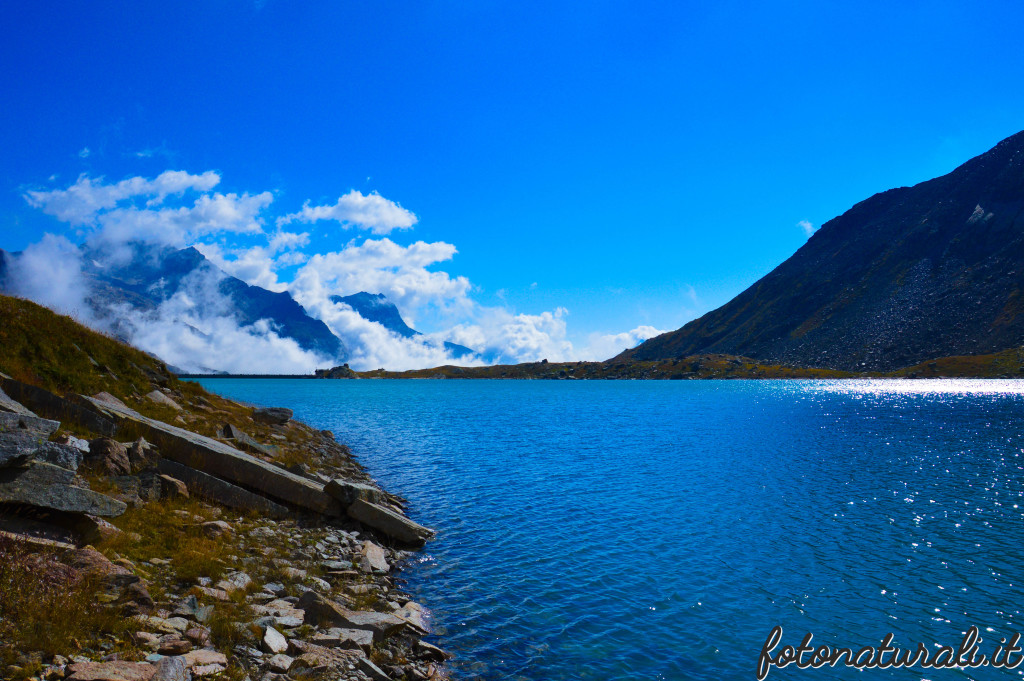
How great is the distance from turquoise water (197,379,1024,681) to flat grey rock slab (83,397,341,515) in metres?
6.88

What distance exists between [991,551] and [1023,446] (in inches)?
1756

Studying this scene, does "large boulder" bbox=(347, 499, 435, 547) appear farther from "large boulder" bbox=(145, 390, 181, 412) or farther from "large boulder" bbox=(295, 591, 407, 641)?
"large boulder" bbox=(145, 390, 181, 412)

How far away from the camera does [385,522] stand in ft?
87.2

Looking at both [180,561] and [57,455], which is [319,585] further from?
[57,455]

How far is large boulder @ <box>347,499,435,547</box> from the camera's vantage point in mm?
26500

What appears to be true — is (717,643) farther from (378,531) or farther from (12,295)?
(12,295)

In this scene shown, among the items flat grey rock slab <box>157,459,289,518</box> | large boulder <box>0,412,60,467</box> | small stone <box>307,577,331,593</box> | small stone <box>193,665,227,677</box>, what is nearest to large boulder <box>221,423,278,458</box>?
flat grey rock slab <box>157,459,289,518</box>

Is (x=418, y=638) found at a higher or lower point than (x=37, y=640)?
lower

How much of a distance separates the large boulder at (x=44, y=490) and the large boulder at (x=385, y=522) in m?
13.6

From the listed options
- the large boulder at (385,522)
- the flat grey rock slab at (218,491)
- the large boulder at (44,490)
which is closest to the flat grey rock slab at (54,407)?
the flat grey rock slab at (218,491)

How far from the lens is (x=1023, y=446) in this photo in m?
56.1

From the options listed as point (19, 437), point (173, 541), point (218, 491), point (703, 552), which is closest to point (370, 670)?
point (173, 541)

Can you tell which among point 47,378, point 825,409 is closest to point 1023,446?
point 825,409

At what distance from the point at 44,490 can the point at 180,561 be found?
4048 millimetres
